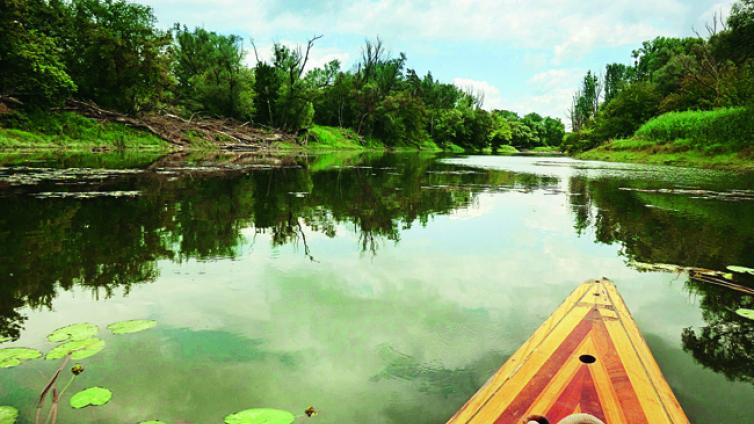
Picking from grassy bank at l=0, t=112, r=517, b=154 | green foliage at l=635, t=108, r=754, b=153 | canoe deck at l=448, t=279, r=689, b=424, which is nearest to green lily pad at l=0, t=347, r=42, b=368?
canoe deck at l=448, t=279, r=689, b=424

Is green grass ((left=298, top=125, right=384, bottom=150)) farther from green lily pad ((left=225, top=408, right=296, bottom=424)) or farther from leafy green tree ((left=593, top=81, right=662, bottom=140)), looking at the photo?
green lily pad ((left=225, top=408, right=296, bottom=424))

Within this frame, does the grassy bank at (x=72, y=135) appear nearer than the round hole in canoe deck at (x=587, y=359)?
No

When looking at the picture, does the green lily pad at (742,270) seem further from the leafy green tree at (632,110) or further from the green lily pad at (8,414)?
the leafy green tree at (632,110)

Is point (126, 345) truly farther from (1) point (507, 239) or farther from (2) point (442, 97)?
(2) point (442, 97)

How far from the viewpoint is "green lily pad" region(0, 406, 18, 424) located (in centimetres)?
190

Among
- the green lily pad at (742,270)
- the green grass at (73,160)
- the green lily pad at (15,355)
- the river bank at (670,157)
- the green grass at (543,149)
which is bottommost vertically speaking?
the green lily pad at (15,355)

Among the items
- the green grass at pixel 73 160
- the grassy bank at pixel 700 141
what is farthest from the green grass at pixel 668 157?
the green grass at pixel 73 160


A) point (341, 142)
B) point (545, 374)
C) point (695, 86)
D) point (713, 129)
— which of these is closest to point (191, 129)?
point (341, 142)

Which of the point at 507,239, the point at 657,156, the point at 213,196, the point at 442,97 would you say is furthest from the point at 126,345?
the point at 442,97

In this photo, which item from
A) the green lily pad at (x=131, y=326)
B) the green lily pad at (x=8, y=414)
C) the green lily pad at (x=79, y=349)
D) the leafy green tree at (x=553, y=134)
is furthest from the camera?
the leafy green tree at (x=553, y=134)

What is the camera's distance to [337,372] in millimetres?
2480

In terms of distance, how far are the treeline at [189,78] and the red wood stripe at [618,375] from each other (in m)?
27.1

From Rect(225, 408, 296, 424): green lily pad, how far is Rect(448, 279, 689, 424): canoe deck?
30.7 inches

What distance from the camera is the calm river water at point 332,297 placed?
2279 mm
